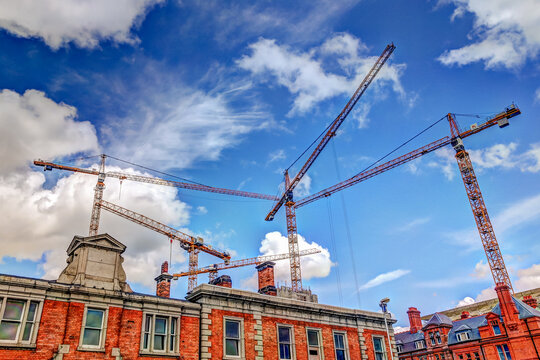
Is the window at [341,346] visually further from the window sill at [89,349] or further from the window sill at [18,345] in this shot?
the window sill at [18,345]

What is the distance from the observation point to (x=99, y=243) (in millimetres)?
26141

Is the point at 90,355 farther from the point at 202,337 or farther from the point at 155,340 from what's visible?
the point at 202,337

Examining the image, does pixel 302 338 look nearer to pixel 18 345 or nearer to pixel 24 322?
pixel 24 322

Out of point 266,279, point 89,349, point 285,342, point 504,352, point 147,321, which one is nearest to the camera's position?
point 89,349

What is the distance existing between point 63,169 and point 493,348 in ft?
254

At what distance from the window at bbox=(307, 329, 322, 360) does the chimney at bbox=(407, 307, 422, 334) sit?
41517 millimetres

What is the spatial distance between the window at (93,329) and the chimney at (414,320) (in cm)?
5590

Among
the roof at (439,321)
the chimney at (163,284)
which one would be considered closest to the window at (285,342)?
the chimney at (163,284)

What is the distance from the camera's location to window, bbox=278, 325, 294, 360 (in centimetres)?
2969

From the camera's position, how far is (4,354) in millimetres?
20156

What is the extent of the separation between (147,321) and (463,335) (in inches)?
1941

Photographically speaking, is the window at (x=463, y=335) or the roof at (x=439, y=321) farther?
the roof at (x=439, y=321)

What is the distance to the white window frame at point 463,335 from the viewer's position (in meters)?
58.1

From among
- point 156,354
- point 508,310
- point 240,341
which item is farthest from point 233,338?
point 508,310
